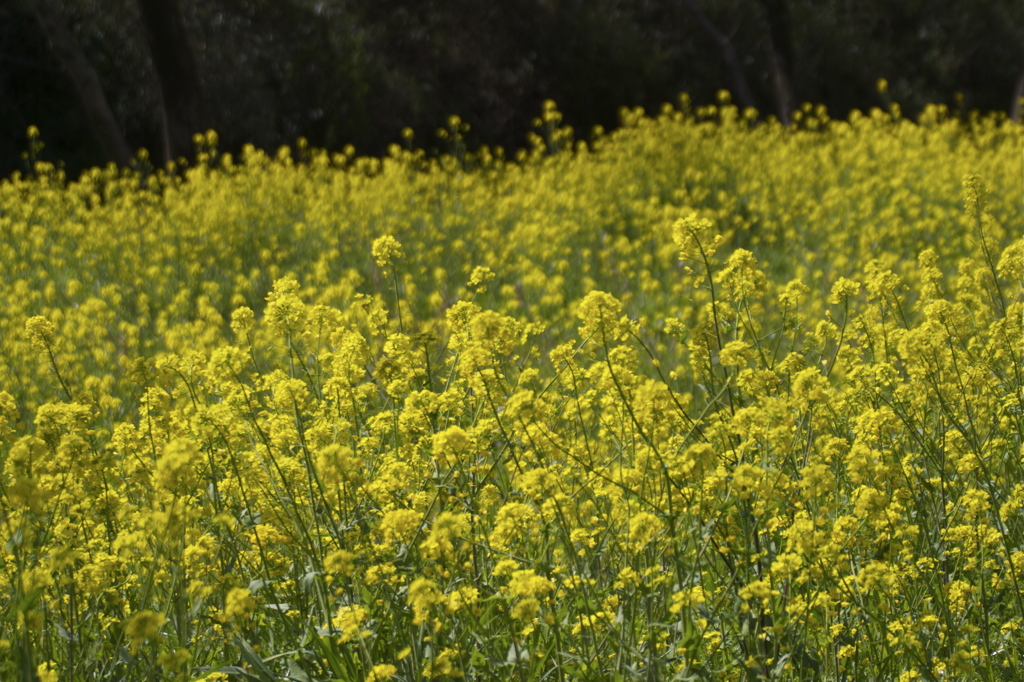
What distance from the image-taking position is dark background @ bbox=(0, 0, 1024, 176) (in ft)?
44.4

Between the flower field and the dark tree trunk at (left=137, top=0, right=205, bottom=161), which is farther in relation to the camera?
the dark tree trunk at (left=137, top=0, right=205, bottom=161)

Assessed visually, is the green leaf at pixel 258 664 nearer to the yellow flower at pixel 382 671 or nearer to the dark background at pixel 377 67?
the yellow flower at pixel 382 671

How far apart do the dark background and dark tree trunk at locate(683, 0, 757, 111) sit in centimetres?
3

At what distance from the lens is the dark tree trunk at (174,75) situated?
34.9 feet

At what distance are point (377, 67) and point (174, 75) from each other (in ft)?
14.1

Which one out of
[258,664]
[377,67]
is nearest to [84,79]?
[377,67]

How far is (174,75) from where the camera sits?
11.0m

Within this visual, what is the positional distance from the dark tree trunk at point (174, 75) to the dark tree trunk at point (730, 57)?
10.4 m

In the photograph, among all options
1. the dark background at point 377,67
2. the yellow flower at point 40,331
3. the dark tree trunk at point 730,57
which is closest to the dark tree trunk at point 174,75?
the dark background at point 377,67

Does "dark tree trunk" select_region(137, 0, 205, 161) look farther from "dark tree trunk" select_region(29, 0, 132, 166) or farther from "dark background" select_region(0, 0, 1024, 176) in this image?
"dark tree trunk" select_region(29, 0, 132, 166)

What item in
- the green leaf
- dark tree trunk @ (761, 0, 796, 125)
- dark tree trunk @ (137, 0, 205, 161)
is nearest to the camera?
the green leaf

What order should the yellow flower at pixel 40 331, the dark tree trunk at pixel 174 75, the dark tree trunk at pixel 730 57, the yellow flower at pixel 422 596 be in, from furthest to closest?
1. the dark tree trunk at pixel 730 57
2. the dark tree trunk at pixel 174 75
3. the yellow flower at pixel 40 331
4. the yellow flower at pixel 422 596

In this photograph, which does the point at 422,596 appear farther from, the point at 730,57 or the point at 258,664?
the point at 730,57

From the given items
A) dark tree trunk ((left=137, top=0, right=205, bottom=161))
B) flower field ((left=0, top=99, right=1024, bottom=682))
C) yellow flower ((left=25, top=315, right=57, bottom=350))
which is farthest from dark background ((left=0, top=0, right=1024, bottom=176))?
flower field ((left=0, top=99, right=1024, bottom=682))
